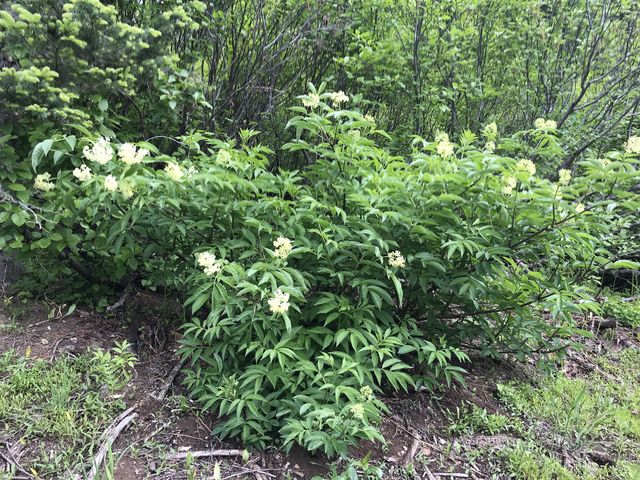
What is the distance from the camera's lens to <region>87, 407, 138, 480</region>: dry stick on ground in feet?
7.25

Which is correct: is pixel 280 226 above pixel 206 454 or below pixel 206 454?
above

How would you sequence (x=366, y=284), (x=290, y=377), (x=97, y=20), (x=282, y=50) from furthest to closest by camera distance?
1. (x=282, y=50)
2. (x=97, y=20)
3. (x=366, y=284)
4. (x=290, y=377)

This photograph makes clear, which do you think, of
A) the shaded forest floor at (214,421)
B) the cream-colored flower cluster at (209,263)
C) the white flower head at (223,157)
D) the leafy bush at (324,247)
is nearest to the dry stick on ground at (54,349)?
the shaded forest floor at (214,421)

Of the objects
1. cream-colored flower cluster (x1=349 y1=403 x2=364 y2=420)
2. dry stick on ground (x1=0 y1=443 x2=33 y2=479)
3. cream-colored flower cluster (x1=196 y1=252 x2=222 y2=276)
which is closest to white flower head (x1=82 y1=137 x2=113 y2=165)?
cream-colored flower cluster (x1=196 y1=252 x2=222 y2=276)

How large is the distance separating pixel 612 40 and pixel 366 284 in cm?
448

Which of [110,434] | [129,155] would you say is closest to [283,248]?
[129,155]

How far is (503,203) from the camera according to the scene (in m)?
2.58

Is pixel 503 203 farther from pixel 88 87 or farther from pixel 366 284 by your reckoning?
pixel 88 87

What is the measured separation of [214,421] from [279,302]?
3.45 feet

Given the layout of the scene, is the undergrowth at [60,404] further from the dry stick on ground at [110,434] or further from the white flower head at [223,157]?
the white flower head at [223,157]

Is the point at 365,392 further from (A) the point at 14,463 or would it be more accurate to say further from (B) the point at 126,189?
(A) the point at 14,463

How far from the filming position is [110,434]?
2.44 m

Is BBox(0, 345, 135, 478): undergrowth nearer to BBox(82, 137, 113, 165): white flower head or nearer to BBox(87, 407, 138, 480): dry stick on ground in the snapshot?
BBox(87, 407, 138, 480): dry stick on ground

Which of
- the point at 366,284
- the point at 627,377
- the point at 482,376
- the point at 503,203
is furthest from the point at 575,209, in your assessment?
the point at 627,377
